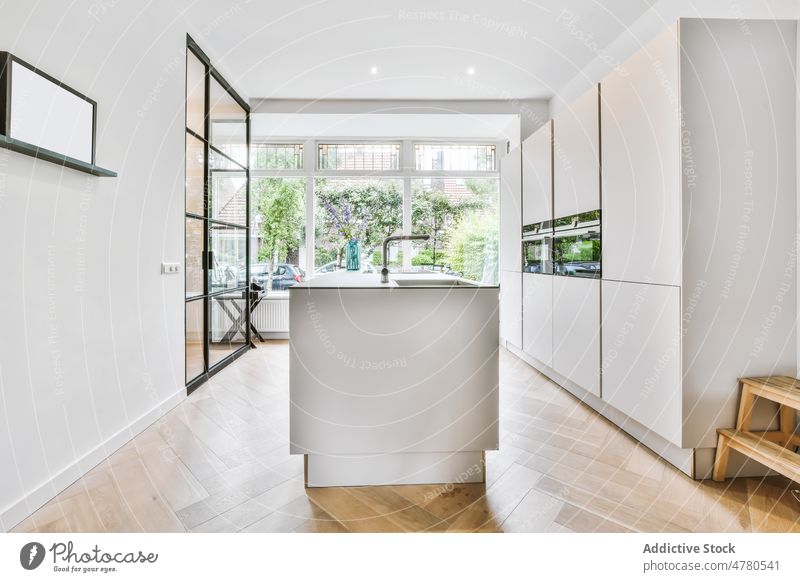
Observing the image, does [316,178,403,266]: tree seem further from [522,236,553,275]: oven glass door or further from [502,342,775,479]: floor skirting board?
[502,342,775,479]: floor skirting board

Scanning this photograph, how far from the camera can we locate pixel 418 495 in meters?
1.74

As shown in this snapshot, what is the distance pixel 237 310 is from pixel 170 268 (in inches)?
62.9

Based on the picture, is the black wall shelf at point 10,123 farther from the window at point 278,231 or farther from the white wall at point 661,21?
the window at point 278,231

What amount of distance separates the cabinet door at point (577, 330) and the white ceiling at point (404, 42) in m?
1.98

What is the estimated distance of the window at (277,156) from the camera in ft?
16.9

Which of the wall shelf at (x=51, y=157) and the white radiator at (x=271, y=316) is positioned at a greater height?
the wall shelf at (x=51, y=157)

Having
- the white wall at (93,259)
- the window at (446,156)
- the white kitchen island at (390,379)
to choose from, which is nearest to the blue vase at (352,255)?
the white kitchen island at (390,379)

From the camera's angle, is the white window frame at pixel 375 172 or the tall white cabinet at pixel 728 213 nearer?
the tall white cabinet at pixel 728 213

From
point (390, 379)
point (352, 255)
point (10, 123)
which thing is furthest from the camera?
point (352, 255)

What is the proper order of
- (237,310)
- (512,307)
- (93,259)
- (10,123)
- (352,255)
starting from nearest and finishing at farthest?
(10,123) < (93,259) < (352,255) < (512,307) < (237,310)

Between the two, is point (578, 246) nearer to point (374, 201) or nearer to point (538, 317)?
point (538, 317)

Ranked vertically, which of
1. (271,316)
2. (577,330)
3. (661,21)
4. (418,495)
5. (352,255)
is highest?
(661,21)

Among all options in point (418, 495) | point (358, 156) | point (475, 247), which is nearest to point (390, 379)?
point (418, 495)
